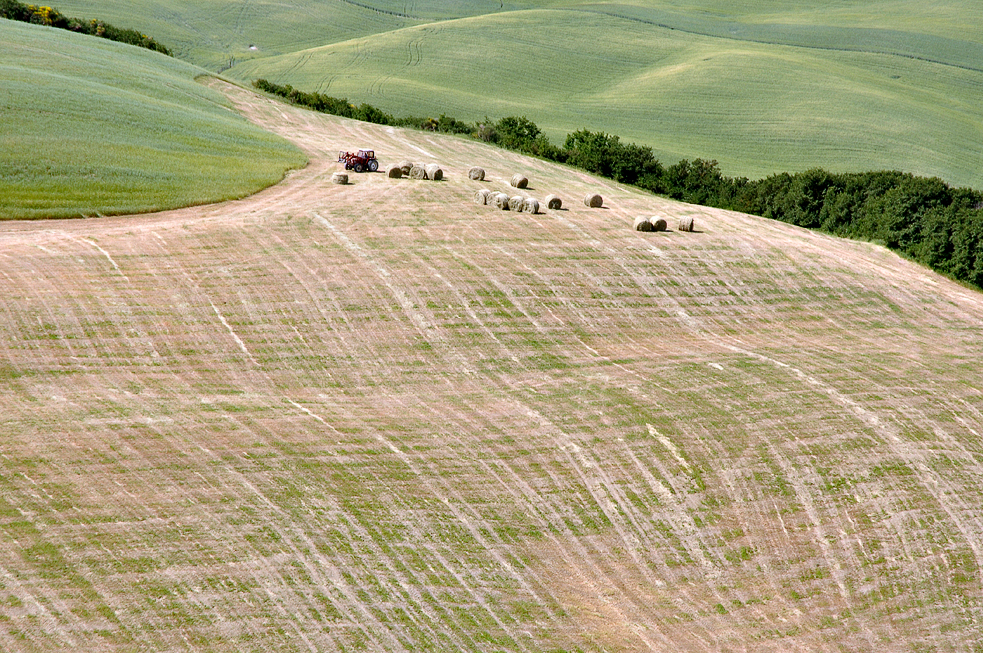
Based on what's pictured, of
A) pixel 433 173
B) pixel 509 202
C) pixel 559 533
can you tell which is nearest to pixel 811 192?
pixel 509 202

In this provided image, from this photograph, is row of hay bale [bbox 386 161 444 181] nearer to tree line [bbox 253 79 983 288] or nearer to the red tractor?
the red tractor

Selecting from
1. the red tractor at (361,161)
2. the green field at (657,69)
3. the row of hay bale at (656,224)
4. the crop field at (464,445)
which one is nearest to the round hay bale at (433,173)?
the red tractor at (361,161)

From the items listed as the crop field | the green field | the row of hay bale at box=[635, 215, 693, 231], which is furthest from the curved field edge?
the crop field

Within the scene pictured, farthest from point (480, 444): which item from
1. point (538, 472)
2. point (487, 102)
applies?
point (487, 102)

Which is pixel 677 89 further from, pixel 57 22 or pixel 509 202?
pixel 57 22

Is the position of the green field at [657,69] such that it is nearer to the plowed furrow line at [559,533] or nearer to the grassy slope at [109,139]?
the grassy slope at [109,139]
